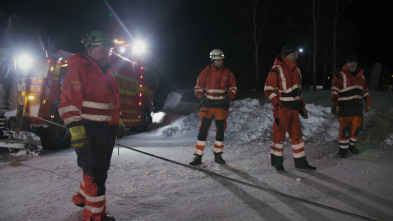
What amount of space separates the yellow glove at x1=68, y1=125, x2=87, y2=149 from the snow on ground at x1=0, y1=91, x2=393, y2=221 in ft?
3.00

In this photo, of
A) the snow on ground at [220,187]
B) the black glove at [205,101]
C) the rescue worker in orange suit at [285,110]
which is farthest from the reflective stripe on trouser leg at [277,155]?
the black glove at [205,101]

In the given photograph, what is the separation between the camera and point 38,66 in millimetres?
7219

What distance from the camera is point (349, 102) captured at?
573cm

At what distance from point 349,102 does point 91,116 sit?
490cm

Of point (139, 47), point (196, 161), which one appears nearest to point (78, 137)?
point (196, 161)

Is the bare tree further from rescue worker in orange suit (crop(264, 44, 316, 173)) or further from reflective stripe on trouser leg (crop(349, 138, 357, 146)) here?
rescue worker in orange suit (crop(264, 44, 316, 173))

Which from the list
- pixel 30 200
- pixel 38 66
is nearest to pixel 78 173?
pixel 30 200

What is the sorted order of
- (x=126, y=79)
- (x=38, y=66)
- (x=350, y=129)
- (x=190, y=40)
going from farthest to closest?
1. (x=190, y=40)
2. (x=126, y=79)
3. (x=38, y=66)
4. (x=350, y=129)

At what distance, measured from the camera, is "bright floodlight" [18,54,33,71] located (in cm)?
725

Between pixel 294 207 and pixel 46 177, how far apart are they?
3.76 metres

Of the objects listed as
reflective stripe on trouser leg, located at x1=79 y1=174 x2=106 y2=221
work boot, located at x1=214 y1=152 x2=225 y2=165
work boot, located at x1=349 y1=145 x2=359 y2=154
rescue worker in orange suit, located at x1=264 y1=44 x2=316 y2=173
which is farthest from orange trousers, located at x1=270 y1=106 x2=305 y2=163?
reflective stripe on trouser leg, located at x1=79 y1=174 x2=106 y2=221

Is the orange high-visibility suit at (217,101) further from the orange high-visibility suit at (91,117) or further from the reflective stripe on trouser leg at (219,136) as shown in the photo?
the orange high-visibility suit at (91,117)

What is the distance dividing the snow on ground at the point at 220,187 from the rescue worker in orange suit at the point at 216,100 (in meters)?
0.44

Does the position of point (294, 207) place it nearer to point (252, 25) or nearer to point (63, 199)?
point (63, 199)
